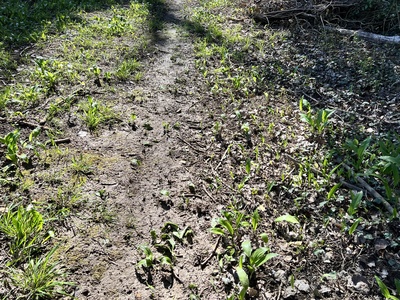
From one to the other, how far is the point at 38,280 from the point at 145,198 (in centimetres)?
122

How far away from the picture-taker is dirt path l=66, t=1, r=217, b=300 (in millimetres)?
2406

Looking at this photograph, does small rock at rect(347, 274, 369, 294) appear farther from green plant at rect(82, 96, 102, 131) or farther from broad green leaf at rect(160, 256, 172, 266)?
green plant at rect(82, 96, 102, 131)

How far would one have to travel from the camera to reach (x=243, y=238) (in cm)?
278

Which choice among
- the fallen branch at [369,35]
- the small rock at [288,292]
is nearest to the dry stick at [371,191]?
the small rock at [288,292]

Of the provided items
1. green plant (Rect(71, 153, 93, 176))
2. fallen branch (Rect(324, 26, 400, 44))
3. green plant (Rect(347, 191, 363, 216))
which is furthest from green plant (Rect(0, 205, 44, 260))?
fallen branch (Rect(324, 26, 400, 44))

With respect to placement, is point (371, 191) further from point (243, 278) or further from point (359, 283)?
point (243, 278)

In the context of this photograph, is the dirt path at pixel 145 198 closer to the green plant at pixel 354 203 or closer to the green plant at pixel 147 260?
the green plant at pixel 147 260

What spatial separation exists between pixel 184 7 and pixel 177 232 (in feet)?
29.8

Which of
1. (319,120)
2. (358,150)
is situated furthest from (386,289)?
(319,120)

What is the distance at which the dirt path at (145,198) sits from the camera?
7.89 feet

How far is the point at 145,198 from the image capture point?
10.3 feet

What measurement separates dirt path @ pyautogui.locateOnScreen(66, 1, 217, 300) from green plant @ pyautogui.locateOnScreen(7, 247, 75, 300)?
14cm

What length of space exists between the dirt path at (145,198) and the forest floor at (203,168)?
1 centimetres

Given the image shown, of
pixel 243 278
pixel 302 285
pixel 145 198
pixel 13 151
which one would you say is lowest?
pixel 302 285
